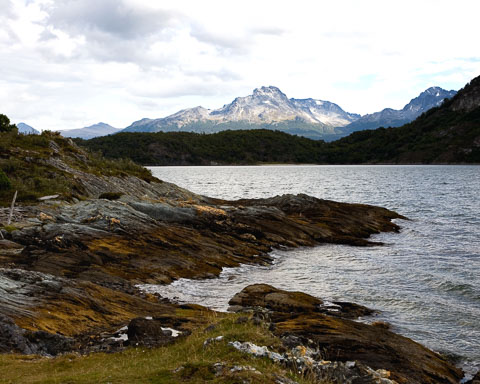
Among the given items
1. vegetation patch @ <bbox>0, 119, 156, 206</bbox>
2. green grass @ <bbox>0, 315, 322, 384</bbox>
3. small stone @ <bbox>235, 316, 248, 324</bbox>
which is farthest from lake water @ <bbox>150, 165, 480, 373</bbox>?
vegetation patch @ <bbox>0, 119, 156, 206</bbox>

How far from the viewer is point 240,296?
2061 cm

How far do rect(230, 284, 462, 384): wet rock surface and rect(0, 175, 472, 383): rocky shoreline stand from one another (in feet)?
0.14

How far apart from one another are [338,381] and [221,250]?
21.2 metres

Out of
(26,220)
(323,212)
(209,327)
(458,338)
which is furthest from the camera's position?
(323,212)

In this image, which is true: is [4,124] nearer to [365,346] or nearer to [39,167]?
[39,167]

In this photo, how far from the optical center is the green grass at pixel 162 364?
911 centimetres

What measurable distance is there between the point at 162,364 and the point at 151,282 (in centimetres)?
1332

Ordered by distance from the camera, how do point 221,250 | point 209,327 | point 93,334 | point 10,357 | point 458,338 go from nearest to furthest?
1. point 10,357
2. point 209,327
3. point 93,334
4. point 458,338
5. point 221,250

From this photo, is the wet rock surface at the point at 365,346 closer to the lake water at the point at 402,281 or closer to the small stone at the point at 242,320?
the small stone at the point at 242,320

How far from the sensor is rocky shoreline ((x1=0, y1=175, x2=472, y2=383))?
13078mm

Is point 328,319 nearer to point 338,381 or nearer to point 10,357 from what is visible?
point 338,381

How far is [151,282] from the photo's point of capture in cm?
2339

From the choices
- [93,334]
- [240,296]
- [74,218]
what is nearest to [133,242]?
[74,218]

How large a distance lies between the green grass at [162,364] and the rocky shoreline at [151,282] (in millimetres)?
929
